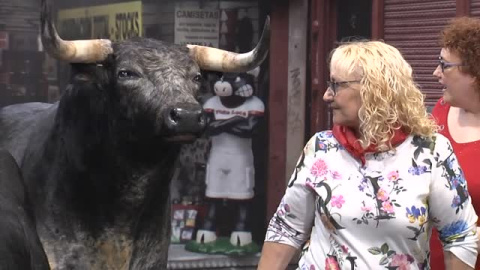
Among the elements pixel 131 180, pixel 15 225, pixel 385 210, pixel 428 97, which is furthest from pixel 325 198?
pixel 428 97

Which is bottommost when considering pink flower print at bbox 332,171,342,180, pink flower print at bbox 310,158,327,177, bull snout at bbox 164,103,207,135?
pink flower print at bbox 332,171,342,180

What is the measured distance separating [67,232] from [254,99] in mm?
4055

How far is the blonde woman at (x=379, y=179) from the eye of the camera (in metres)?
4.02

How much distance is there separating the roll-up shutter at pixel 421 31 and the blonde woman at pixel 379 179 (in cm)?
418

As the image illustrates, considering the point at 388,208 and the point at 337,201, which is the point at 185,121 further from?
the point at 388,208

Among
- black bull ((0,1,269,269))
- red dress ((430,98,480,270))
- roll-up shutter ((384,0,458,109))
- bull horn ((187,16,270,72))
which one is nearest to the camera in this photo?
red dress ((430,98,480,270))

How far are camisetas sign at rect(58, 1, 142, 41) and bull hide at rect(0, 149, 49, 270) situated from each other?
5.90 meters

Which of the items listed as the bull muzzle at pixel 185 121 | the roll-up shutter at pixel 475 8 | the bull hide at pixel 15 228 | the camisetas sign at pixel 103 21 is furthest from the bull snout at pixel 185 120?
the camisetas sign at pixel 103 21

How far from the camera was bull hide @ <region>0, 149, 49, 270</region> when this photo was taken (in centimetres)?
288

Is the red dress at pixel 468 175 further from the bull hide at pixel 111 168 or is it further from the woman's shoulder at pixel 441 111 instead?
the bull hide at pixel 111 168

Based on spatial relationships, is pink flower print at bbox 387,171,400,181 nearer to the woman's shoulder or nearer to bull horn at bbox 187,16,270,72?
the woman's shoulder

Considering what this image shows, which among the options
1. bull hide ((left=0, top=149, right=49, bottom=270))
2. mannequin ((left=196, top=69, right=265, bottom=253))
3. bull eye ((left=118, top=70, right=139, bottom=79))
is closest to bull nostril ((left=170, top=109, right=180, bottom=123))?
bull eye ((left=118, top=70, right=139, bottom=79))

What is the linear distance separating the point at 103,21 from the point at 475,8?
3119 millimetres

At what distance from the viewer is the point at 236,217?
32.2 feet
